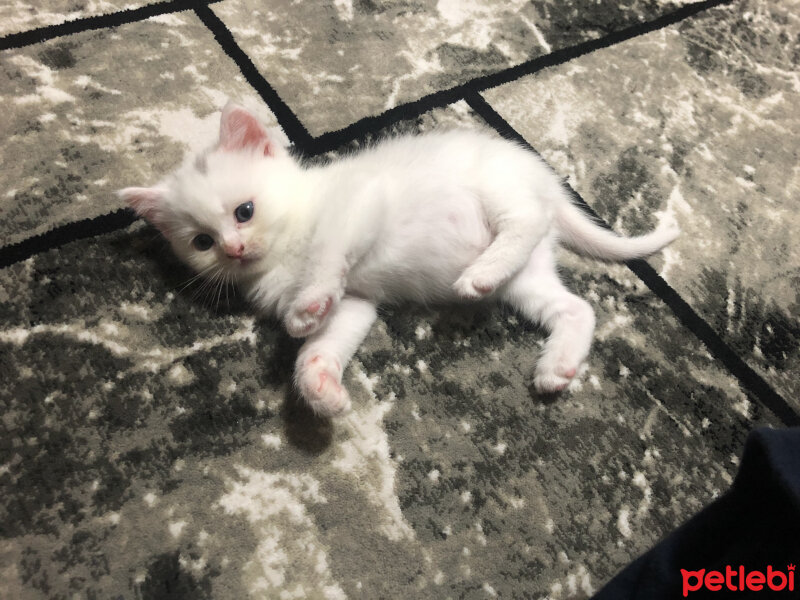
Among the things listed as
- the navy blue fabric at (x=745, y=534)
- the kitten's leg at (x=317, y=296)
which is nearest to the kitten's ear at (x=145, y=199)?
the kitten's leg at (x=317, y=296)

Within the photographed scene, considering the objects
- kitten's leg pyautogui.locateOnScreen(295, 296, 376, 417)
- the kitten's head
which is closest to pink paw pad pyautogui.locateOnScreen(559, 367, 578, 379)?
kitten's leg pyautogui.locateOnScreen(295, 296, 376, 417)

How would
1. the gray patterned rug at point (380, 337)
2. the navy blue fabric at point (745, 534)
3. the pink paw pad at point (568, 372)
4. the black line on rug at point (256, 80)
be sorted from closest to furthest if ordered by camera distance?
the navy blue fabric at point (745, 534), the gray patterned rug at point (380, 337), the pink paw pad at point (568, 372), the black line on rug at point (256, 80)

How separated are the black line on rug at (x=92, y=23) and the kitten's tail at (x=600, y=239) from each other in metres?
0.98

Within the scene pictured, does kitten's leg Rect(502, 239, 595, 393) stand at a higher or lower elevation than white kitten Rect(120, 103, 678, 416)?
lower

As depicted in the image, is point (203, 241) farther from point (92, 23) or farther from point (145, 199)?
point (92, 23)

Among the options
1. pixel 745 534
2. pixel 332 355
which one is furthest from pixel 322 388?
pixel 745 534

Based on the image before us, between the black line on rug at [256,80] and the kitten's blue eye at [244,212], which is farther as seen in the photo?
the black line on rug at [256,80]

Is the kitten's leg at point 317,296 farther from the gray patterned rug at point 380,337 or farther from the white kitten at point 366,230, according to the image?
the gray patterned rug at point 380,337

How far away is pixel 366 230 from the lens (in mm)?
916

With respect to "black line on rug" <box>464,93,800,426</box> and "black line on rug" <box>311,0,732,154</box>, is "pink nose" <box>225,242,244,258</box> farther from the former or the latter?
"black line on rug" <box>464,93,800,426</box>

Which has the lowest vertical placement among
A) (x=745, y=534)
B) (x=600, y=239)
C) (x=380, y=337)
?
(x=380, y=337)

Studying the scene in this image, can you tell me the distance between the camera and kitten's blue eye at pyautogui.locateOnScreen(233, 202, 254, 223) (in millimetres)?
931
